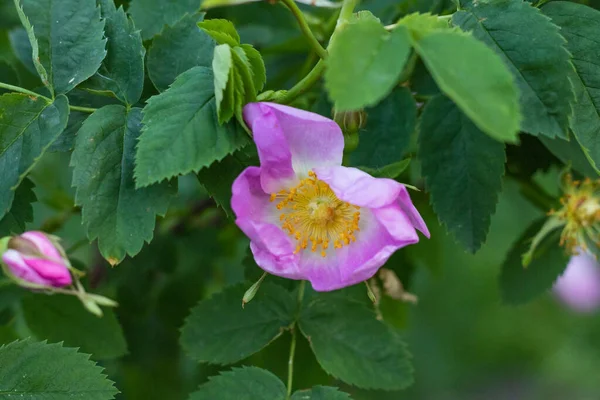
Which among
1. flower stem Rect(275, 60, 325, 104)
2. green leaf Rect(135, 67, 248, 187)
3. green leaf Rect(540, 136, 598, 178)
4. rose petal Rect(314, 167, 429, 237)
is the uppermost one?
flower stem Rect(275, 60, 325, 104)

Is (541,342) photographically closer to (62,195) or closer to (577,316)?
(577,316)

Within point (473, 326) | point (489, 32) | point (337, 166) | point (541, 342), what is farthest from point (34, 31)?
point (541, 342)

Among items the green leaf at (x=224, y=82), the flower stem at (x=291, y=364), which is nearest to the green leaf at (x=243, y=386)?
the flower stem at (x=291, y=364)

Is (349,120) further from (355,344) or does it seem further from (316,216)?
(355,344)

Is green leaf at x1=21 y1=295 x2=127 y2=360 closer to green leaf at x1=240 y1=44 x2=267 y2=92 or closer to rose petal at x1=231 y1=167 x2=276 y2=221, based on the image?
rose petal at x1=231 y1=167 x2=276 y2=221

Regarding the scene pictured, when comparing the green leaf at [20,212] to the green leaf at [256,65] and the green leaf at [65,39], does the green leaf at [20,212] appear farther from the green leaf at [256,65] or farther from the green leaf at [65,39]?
the green leaf at [256,65]

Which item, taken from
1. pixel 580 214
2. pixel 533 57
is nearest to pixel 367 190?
pixel 533 57

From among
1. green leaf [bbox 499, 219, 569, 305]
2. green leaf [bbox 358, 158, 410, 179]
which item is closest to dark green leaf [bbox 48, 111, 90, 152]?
green leaf [bbox 358, 158, 410, 179]
